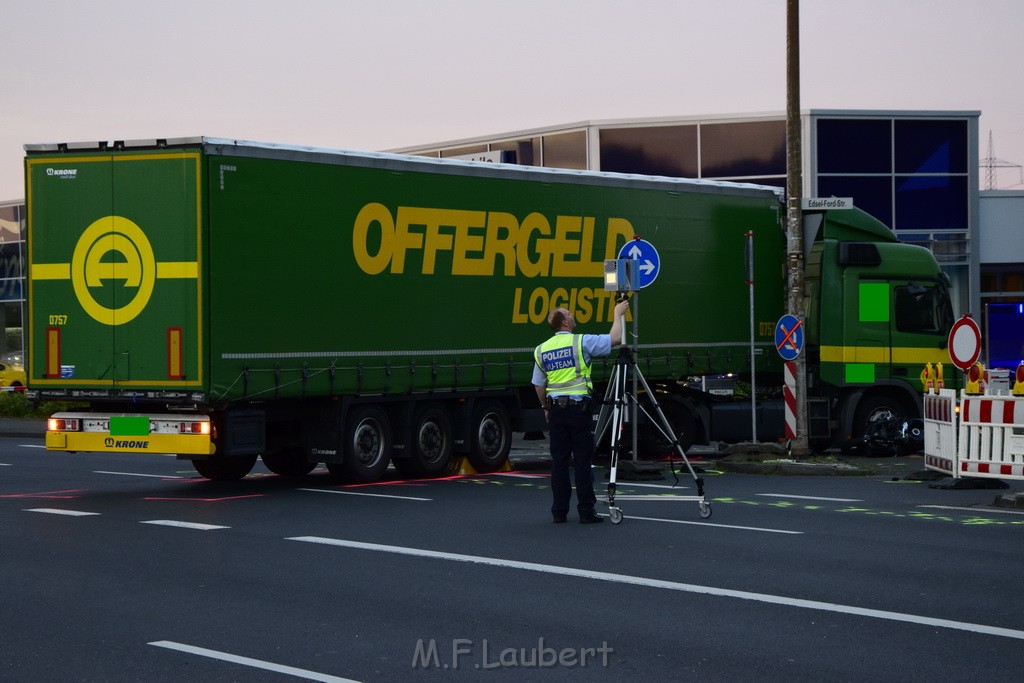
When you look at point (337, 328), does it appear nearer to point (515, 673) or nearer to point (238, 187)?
point (238, 187)

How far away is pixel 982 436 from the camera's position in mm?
15602

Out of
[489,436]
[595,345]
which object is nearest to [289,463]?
[489,436]

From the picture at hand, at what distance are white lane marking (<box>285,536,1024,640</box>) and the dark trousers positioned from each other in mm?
1955

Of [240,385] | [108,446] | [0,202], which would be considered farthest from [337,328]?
[0,202]

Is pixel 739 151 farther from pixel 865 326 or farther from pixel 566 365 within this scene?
pixel 566 365

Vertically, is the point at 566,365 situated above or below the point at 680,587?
above

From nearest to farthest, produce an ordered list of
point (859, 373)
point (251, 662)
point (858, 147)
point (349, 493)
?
point (251, 662) → point (349, 493) → point (859, 373) → point (858, 147)

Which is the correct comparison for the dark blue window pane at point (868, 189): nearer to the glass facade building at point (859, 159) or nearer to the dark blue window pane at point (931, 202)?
the glass facade building at point (859, 159)

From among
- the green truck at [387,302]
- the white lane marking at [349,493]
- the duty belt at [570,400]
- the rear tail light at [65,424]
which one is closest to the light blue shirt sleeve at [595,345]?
the duty belt at [570,400]

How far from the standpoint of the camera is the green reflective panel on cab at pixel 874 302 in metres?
20.8

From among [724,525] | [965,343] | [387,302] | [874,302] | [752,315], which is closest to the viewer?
[724,525]

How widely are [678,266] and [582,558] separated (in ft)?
33.8

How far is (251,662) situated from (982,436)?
10.5m

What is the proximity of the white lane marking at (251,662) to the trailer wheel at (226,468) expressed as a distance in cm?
994
